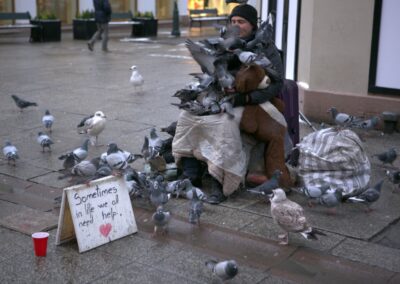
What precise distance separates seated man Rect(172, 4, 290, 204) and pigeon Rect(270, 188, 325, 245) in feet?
3.32

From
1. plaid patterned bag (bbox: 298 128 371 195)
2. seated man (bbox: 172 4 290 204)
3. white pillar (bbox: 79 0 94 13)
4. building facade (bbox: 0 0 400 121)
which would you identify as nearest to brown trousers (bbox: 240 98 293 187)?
seated man (bbox: 172 4 290 204)

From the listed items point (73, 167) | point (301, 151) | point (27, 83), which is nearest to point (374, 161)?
point (301, 151)

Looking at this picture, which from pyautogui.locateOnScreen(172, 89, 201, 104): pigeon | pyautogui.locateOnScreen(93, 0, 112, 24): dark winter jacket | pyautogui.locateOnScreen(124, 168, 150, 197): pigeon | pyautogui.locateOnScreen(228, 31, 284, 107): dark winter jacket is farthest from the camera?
pyautogui.locateOnScreen(93, 0, 112, 24): dark winter jacket

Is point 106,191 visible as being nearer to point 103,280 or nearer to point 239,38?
point 103,280

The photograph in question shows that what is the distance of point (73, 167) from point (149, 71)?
8.62 metres

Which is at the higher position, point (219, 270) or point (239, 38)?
point (239, 38)

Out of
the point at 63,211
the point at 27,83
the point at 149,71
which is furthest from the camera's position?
the point at 149,71

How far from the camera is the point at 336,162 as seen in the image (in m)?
5.72

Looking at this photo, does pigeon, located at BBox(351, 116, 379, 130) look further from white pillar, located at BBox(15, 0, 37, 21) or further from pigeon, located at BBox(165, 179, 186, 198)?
white pillar, located at BBox(15, 0, 37, 21)

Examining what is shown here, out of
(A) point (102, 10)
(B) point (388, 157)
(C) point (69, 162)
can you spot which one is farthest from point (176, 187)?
(A) point (102, 10)

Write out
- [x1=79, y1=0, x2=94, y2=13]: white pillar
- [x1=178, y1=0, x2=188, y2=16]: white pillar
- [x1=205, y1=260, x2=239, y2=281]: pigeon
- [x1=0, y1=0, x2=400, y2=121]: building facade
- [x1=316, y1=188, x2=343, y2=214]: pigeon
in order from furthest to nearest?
[x1=178, y1=0, x2=188, y2=16]: white pillar < [x1=79, y1=0, x2=94, y2=13]: white pillar < [x1=0, y1=0, x2=400, y2=121]: building facade < [x1=316, y1=188, x2=343, y2=214]: pigeon < [x1=205, y1=260, x2=239, y2=281]: pigeon

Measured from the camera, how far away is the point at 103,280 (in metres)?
4.21

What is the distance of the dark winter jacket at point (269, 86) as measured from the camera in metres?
5.79

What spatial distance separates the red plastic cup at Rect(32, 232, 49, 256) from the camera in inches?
176
